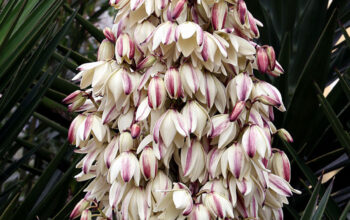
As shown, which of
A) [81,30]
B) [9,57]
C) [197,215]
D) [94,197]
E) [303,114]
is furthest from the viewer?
[81,30]

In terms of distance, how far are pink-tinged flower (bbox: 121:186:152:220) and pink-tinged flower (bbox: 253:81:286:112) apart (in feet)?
0.65

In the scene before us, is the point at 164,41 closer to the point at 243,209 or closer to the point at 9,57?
the point at 243,209

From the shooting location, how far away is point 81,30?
6.81ft

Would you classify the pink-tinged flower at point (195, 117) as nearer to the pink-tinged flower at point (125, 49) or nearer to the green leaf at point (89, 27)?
the pink-tinged flower at point (125, 49)

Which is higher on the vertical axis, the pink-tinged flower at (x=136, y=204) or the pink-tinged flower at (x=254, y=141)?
the pink-tinged flower at (x=254, y=141)

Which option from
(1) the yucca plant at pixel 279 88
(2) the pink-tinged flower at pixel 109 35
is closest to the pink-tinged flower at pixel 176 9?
(2) the pink-tinged flower at pixel 109 35

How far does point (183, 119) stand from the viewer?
767 millimetres

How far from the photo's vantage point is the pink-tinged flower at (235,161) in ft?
2.48

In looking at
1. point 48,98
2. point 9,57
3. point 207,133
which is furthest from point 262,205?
point 48,98

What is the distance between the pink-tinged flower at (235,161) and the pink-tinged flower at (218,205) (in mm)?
37

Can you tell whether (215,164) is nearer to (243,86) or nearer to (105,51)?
(243,86)

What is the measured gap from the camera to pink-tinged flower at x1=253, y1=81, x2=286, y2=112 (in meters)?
0.77

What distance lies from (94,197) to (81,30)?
131cm

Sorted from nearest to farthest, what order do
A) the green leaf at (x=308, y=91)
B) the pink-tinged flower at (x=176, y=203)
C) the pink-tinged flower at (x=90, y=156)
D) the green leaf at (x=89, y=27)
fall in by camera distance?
the pink-tinged flower at (x=176, y=203) → the pink-tinged flower at (x=90, y=156) → the green leaf at (x=308, y=91) → the green leaf at (x=89, y=27)
